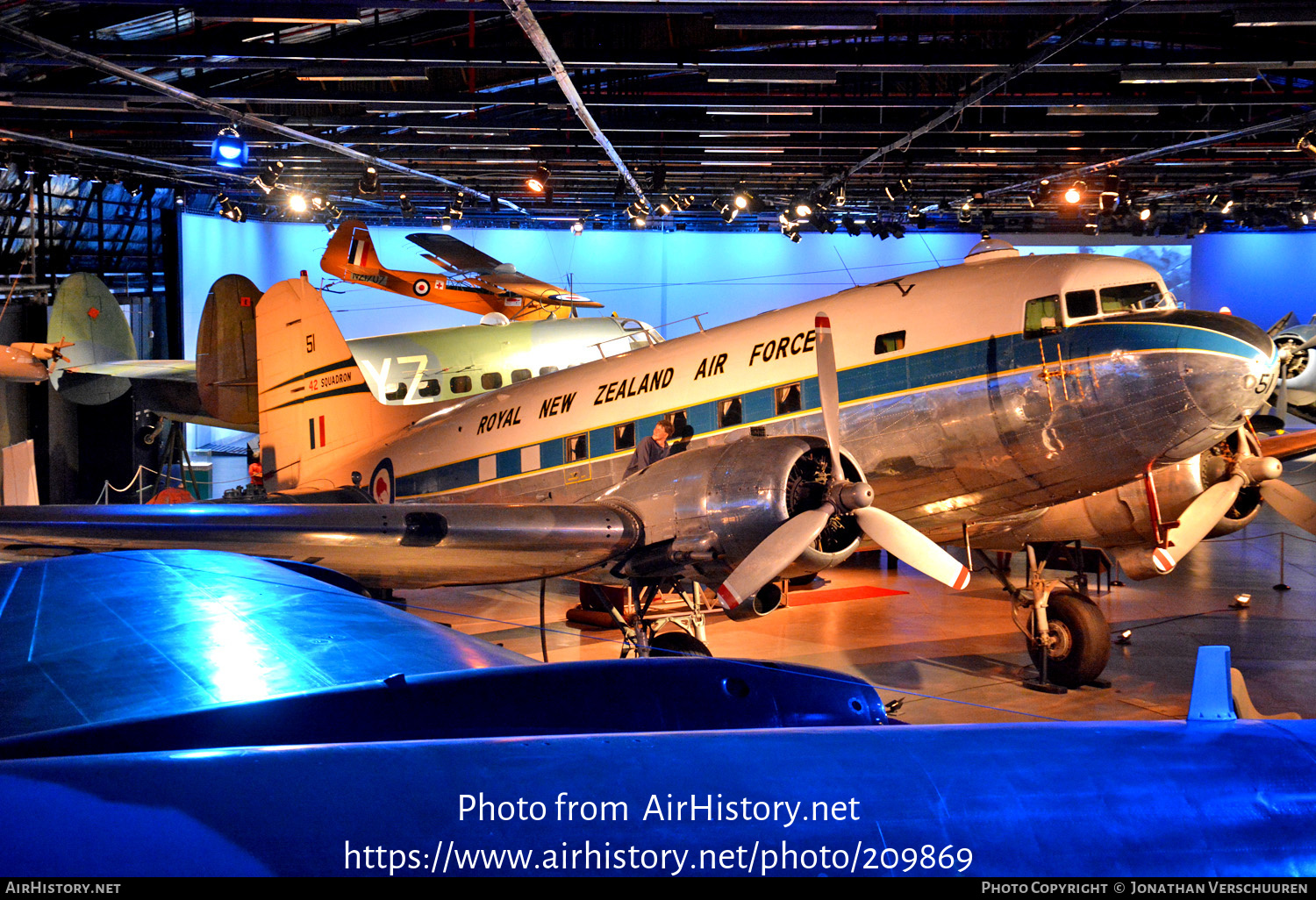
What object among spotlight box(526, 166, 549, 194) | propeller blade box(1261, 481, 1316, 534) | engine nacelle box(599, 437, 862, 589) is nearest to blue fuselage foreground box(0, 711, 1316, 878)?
engine nacelle box(599, 437, 862, 589)

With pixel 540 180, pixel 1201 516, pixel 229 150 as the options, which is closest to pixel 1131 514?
pixel 1201 516

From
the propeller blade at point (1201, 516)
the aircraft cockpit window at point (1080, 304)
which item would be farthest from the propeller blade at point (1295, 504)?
the aircraft cockpit window at point (1080, 304)

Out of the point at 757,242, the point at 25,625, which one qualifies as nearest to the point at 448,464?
the point at 25,625

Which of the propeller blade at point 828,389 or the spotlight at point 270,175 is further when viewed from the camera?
the spotlight at point 270,175

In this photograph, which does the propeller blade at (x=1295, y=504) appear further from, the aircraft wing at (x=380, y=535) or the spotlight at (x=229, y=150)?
the spotlight at (x=229, y=150)

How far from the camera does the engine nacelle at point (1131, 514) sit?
30.6ft

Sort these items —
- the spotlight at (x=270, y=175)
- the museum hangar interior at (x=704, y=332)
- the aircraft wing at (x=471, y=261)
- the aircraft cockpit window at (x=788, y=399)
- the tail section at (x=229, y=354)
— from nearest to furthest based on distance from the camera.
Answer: the museum hangar interior at (x=704, y=332), the aircraft cockpit window at (x=788, y=399), the tail section at (x=229, y=354), the spotlight at (x=270, y=175), the aircraft wing at (x=471, y=261)

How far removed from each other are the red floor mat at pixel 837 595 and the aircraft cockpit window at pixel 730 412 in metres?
5.36

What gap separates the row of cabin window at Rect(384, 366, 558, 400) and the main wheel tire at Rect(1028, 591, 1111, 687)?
31.2 feet

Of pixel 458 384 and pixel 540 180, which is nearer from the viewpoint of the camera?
pixel 540 180

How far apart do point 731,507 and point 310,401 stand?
762 centimetres

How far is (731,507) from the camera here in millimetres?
6934

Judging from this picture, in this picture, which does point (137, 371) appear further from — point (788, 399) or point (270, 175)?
point (788, 399)

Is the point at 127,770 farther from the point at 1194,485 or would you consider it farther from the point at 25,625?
the point at 1194,485
